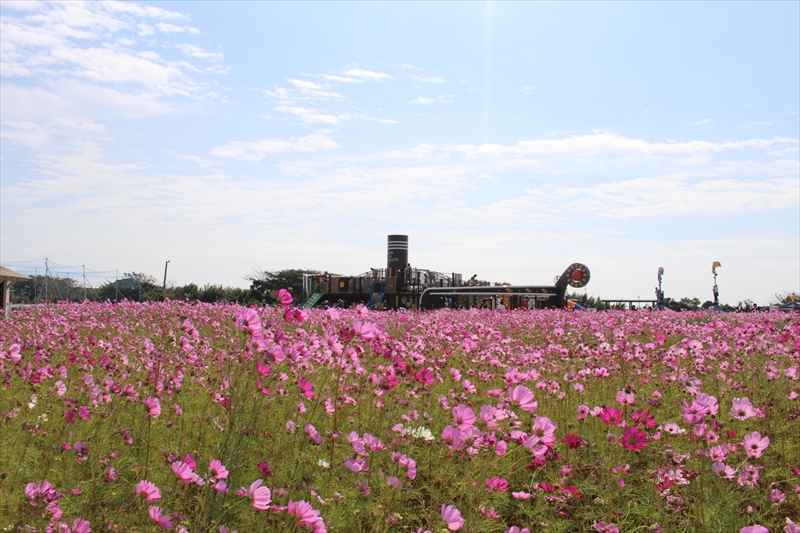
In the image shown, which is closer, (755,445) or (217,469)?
(217,469)

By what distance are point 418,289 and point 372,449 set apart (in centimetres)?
2499

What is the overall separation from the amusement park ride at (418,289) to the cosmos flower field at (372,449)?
14.0m

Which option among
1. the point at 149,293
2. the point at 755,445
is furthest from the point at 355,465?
the point at 149,293

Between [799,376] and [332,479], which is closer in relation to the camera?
[332,479]

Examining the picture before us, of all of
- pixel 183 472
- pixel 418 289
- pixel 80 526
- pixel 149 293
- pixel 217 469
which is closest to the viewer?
pixel 80 526

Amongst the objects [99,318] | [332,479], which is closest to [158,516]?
[332,479]

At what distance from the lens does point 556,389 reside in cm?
447

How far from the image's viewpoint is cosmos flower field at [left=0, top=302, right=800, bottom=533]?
261 cm

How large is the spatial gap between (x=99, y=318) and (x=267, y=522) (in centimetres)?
796

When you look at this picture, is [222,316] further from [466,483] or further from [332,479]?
[466,483]

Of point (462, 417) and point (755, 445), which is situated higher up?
point (462, 417)

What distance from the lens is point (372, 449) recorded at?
2.73 metres

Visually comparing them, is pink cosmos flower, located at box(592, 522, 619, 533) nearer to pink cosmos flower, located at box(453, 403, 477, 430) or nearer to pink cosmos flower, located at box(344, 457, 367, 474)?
pink cosmos flower, located at box(453, 403, 477, 430)

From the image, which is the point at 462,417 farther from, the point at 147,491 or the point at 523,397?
the point at 147,491
